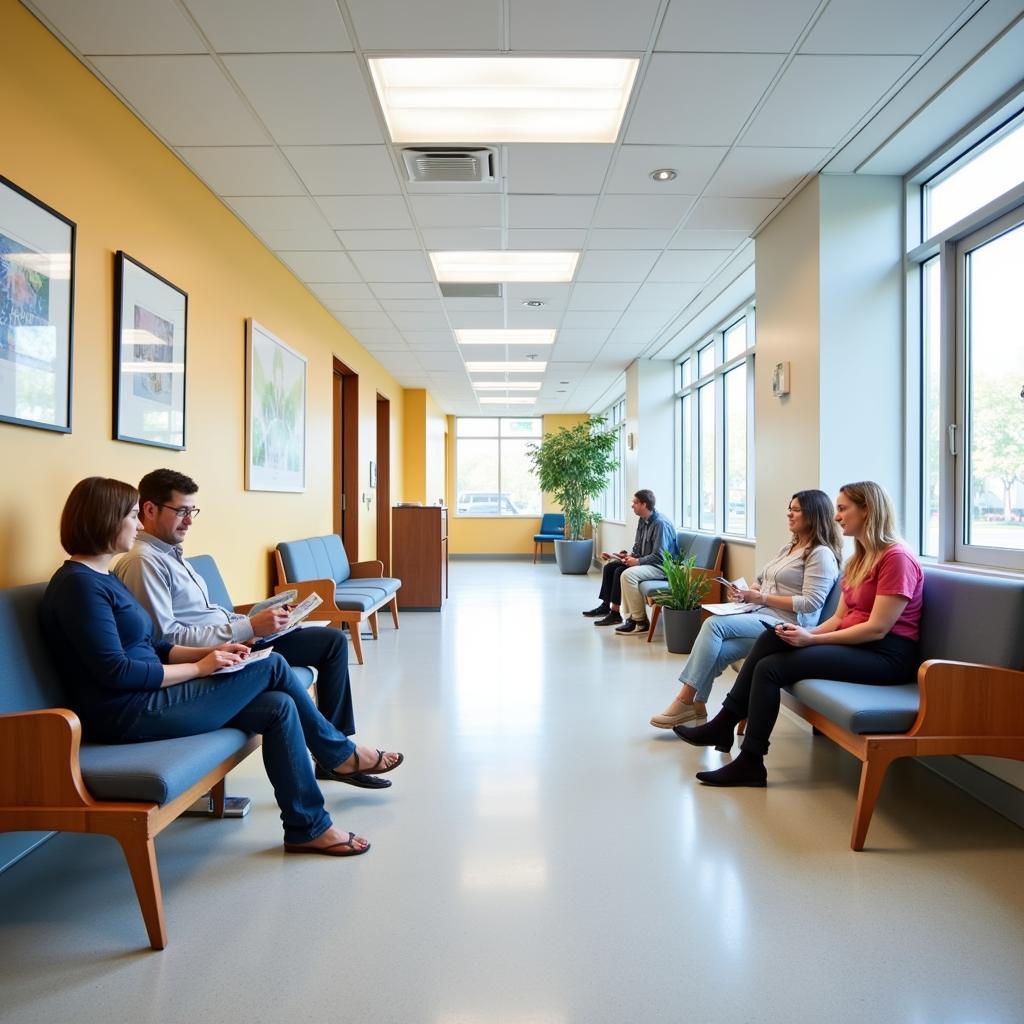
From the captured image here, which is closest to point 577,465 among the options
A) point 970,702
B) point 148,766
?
point 970,702

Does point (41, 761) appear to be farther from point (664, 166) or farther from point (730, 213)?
point (730, 213)

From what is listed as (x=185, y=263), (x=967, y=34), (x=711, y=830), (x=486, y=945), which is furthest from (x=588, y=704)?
(x=967, y=34)

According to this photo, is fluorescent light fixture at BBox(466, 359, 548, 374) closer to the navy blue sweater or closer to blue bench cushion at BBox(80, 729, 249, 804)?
the navy blue sweater

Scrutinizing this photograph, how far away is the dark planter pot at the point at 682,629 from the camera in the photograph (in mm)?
5781

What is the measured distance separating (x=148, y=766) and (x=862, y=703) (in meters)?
2.17

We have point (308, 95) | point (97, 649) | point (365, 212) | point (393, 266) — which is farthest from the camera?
point (393, 266)

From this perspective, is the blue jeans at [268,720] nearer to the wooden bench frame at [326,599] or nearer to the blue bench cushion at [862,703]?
the blue bench cushion at [862,703]

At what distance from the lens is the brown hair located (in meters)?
2.18

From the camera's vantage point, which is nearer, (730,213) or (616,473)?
(730,213)

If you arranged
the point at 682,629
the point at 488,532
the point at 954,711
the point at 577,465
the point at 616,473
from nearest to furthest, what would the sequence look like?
the point at 954,711, the point at 682,629, the point at 577,465, the point at 616,473, the point at 488,532

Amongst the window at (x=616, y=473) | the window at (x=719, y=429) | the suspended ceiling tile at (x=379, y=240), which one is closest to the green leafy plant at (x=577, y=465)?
the window at (x=616, y=473)

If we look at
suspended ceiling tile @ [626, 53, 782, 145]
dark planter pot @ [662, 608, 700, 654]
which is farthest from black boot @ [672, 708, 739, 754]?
suspended ceiling tile @ [626, 53, 782, 145]

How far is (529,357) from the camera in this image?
895 centimetres

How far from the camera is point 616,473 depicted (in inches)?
508
